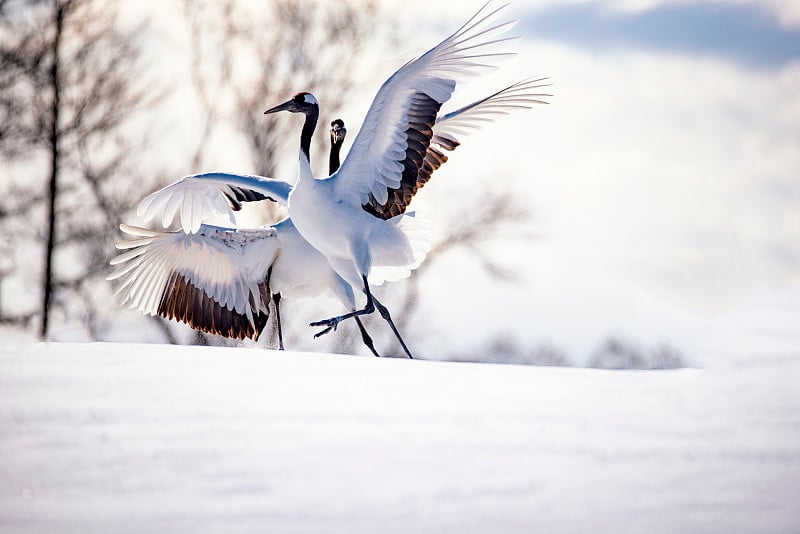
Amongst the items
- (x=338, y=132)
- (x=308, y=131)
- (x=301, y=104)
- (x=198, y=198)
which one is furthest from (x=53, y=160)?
(x=308, y=131)

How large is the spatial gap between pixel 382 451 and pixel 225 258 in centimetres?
473

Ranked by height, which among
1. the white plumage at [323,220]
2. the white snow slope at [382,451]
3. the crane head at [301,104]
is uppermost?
the crane head at [301,104]

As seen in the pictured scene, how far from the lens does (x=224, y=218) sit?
8.32 metres

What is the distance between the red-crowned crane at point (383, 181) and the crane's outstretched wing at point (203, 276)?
0.81 meters

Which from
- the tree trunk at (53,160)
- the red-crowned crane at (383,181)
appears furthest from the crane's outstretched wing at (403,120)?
the tree trunk at (53,160)

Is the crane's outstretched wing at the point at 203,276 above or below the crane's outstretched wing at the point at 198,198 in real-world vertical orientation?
below

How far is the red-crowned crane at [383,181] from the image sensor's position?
6.76 m

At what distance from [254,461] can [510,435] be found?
934 mm

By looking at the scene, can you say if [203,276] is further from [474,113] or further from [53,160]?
[53,160]

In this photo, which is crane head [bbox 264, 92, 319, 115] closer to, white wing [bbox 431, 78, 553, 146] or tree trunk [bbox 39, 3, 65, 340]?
white wing [bbox 431, 78, 553, 146]

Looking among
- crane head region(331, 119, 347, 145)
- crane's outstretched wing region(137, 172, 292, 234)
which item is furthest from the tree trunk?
crane's outstretched wing region(137, 172, 292, 234)

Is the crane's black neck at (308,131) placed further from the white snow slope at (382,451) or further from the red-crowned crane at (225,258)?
the white snow slope at (382,451)

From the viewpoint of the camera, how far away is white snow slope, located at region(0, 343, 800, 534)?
3.24 meters

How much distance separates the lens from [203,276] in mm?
8562
